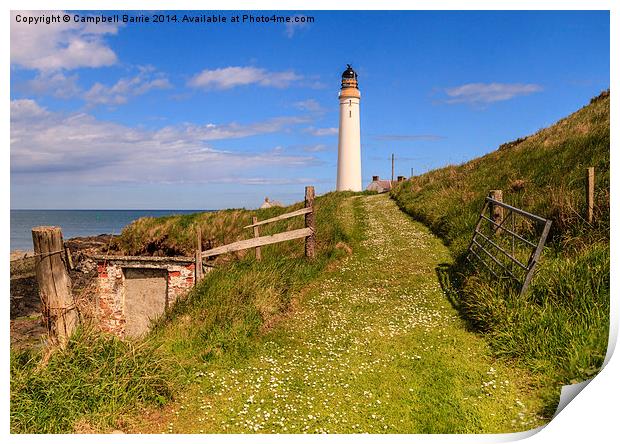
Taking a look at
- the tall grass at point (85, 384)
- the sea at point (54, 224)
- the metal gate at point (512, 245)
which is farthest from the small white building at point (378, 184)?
the tall grass at point (85, 384)

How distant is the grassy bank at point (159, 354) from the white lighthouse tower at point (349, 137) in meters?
28.0

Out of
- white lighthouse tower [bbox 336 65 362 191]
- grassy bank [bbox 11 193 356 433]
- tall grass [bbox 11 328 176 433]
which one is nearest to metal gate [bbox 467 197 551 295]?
grassy bank [bbox 11 193 356 433]

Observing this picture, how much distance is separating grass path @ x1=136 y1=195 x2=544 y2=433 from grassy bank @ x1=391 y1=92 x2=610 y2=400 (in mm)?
501

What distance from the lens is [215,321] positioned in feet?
27.8

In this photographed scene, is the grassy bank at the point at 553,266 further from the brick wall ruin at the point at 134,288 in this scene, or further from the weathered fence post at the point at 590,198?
the brick wall ruin at the point at 134,288

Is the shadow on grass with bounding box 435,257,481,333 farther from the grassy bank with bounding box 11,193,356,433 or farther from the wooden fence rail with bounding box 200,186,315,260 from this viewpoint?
the wooden fence rail with bounding box 200,186,315,260

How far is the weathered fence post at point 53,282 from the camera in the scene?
6543mm

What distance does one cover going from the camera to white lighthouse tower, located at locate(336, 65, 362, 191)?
Result: 4119 centimetres

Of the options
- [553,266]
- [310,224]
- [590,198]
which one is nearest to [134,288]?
[310,224]

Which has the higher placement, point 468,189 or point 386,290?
point 468,189

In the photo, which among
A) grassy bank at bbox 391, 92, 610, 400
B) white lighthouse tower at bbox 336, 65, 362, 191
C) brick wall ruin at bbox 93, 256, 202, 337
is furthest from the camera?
white lighthouse tower at bbox 336, 65, 362, 191
